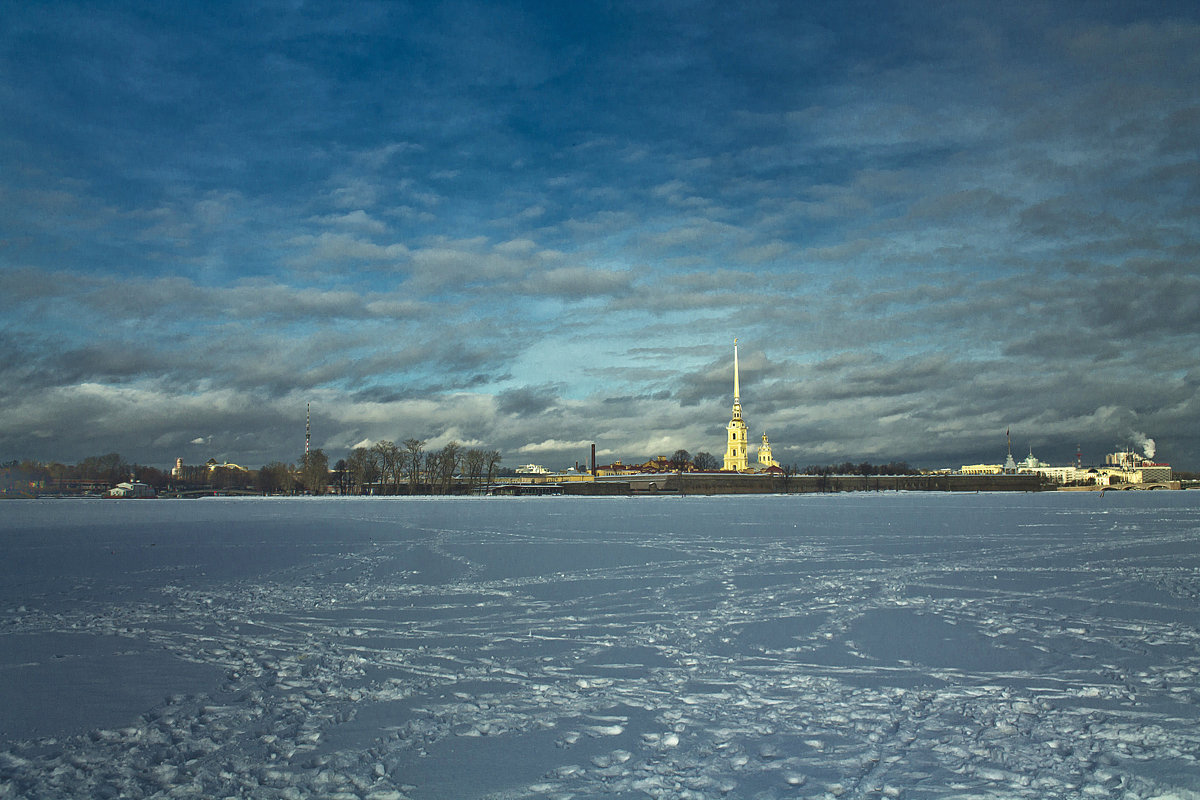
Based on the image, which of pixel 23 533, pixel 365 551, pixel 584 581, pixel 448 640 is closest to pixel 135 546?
pixel 365 551

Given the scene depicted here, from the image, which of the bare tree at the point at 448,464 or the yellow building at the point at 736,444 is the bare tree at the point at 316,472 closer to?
the bare tree at the point at 448,464

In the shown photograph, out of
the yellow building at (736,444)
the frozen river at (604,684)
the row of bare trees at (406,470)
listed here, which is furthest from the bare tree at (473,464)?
the frozen river at (604,684)

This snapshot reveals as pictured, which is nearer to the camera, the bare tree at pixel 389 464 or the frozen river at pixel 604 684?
the frozen river at pixel 604 684

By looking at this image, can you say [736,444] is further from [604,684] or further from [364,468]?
[604,684]

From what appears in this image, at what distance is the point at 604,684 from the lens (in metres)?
7.80

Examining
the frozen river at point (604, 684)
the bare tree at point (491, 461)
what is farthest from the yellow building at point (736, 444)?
the frozen river at point (604, 684)

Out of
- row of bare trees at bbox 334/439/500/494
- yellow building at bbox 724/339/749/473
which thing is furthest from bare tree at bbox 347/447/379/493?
yellow building at bbox 724/339/749/473

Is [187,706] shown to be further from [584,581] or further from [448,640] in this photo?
[584,581]

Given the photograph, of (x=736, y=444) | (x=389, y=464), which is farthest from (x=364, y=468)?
(x=736, y=444)

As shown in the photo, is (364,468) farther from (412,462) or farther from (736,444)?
(736,444)

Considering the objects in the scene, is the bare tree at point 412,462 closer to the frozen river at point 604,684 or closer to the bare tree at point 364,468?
the bare tree at point 364,468

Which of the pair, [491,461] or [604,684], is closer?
[604,684]

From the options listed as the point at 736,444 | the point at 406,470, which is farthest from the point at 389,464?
the point at 736,444

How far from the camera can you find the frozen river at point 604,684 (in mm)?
5555
